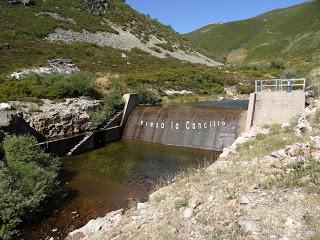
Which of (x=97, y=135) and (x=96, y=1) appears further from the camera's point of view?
(x=96, y=1)

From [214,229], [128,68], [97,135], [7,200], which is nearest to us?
[214,229]

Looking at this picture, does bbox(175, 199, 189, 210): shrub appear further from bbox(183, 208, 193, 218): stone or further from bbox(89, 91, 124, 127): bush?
bbox(89, 91, 124, 127): bush

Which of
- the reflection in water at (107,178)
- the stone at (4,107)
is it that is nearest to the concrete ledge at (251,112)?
the reflection in water at (107,178)

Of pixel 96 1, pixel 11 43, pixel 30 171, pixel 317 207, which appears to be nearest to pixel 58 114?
pixel 30 171

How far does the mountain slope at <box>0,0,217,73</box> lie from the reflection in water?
25983 millimetres

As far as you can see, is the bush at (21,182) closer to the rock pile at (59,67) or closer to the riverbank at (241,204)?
the riverbank at (241,204)

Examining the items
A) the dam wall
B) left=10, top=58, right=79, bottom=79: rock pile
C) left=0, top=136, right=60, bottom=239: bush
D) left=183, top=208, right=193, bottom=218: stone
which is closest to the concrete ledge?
the dam wall

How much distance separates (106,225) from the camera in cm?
1069

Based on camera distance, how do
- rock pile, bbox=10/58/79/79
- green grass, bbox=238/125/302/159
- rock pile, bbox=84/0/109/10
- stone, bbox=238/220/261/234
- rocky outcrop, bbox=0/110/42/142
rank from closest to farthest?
stone, bbox=238/220/261/234, green grass, bbox=238/125/302/159, rocky outcrop, bbox=0/110/42/142, rock pile, bbox=10/58/79/79, rock pile, bbox=84/0/109/10

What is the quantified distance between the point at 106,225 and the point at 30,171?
6.13 m

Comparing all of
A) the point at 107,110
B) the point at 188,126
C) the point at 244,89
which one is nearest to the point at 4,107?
the point at 107,110

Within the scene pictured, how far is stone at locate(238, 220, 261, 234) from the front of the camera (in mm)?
7957

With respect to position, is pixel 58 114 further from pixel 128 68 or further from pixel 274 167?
pixel 128 68

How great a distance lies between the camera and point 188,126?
1031 inches
